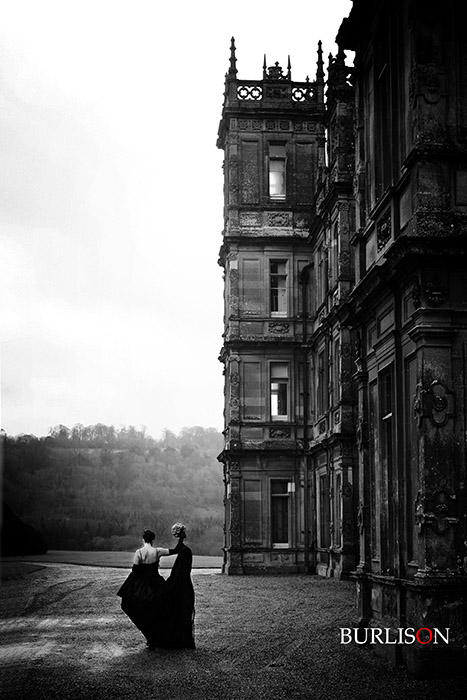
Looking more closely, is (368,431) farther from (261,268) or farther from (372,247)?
(261,268)

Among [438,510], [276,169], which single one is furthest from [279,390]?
[438,510]

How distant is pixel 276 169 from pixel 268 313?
5.26 m

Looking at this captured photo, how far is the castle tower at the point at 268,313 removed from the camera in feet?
123

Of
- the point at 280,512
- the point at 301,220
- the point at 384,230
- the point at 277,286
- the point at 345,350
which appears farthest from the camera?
the point at 277,286

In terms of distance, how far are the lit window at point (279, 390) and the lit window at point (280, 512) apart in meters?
2.44

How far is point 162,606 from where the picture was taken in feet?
50.4

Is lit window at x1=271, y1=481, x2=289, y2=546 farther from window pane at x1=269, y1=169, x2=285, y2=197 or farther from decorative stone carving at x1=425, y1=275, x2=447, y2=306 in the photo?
decorative stone carving at x1=425, y1=275, x2=447, y2=306

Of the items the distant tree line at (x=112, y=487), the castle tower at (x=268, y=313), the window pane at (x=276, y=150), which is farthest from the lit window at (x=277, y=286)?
the distant tree line at (x=112, y=487)

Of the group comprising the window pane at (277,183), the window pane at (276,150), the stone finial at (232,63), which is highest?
the stone finial at (232,63)

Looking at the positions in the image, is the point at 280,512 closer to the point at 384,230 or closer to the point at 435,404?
the point at 384,230

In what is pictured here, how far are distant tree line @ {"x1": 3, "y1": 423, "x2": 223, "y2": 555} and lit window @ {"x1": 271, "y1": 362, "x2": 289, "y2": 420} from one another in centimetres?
2767

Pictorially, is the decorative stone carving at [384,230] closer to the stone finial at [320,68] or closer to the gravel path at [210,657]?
the gravel path at [210,657]

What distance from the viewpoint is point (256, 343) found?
37969 mm

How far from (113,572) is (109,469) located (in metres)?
46.6
